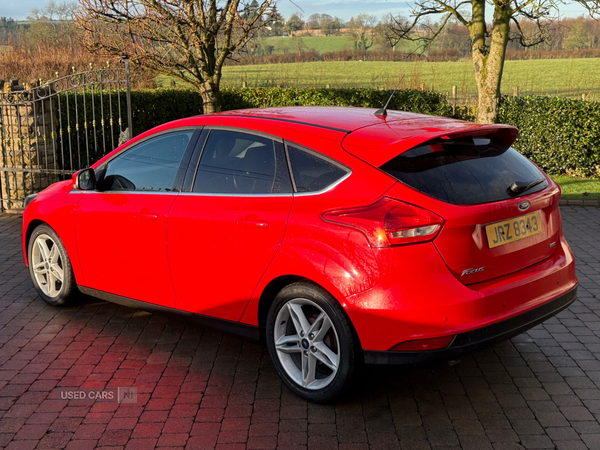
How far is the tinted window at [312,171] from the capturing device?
366cm

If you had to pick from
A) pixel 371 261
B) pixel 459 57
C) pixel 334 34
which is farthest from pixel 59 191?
pixel 334 34

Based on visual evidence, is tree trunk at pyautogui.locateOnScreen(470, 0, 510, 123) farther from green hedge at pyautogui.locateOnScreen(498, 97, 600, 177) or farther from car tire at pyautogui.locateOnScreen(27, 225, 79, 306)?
car tire at pyautogui.locateOnScreen(27, 225, 79, 306)

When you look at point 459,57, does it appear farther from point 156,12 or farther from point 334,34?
point 156,12

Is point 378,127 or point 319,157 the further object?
point 378,127

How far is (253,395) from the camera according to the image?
13.1ft

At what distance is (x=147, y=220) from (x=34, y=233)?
67.2 inches

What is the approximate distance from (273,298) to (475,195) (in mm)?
1375

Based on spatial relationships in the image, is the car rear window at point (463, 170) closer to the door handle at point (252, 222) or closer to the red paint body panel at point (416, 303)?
the red paint body panel at point (416, 303)

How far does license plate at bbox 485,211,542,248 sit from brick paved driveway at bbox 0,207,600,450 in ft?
2.70

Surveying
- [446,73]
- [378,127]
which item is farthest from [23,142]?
[446,73]

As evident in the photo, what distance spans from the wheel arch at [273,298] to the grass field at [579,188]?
8.30 metres

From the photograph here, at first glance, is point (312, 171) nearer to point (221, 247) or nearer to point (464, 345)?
point (221, 247)

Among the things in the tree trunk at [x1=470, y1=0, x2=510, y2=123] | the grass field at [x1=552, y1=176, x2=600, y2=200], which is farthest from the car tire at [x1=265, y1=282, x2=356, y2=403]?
the tree trunk at [x1=470, y1=0, x2=510, y2=123]

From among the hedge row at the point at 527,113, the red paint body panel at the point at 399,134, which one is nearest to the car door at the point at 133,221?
the red paint body panel at the point at 399,134
